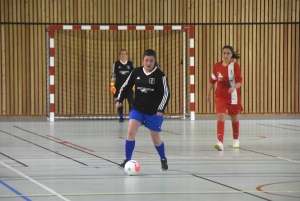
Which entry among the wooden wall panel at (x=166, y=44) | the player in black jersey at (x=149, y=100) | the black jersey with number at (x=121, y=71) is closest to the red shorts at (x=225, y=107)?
the player in black jersey at (x=149, y=100)

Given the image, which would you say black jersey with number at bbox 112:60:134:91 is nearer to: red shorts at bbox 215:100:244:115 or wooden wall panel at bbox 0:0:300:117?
wooden wall panel at bbox 0:0:300:117

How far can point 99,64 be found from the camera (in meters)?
22.8

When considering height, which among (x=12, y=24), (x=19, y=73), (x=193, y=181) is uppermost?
(x=12, y=24)

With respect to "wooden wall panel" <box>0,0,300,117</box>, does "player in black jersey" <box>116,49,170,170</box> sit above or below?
below

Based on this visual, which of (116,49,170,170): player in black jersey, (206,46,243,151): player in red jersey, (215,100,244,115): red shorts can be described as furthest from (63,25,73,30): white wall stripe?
(116,49,170,170): player in black jersey

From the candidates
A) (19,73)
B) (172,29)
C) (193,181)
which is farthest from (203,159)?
(19,73)

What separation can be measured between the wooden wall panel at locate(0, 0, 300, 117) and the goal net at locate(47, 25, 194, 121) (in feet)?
0.10

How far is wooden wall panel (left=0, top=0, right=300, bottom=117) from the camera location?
22.3m

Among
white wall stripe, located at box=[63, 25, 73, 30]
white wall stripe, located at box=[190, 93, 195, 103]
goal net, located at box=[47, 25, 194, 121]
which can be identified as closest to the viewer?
white wall stripe, located at box=[63, 25, 73, 30]

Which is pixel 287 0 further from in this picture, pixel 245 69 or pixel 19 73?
pixel 19 73

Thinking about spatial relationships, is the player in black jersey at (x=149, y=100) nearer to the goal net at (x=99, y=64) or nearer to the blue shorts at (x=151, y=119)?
the blue shorts at (x=151, y=119)

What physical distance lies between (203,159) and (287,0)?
42.6 feet

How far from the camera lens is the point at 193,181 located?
8742 mm

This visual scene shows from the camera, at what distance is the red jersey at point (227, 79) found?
12.9 meters
